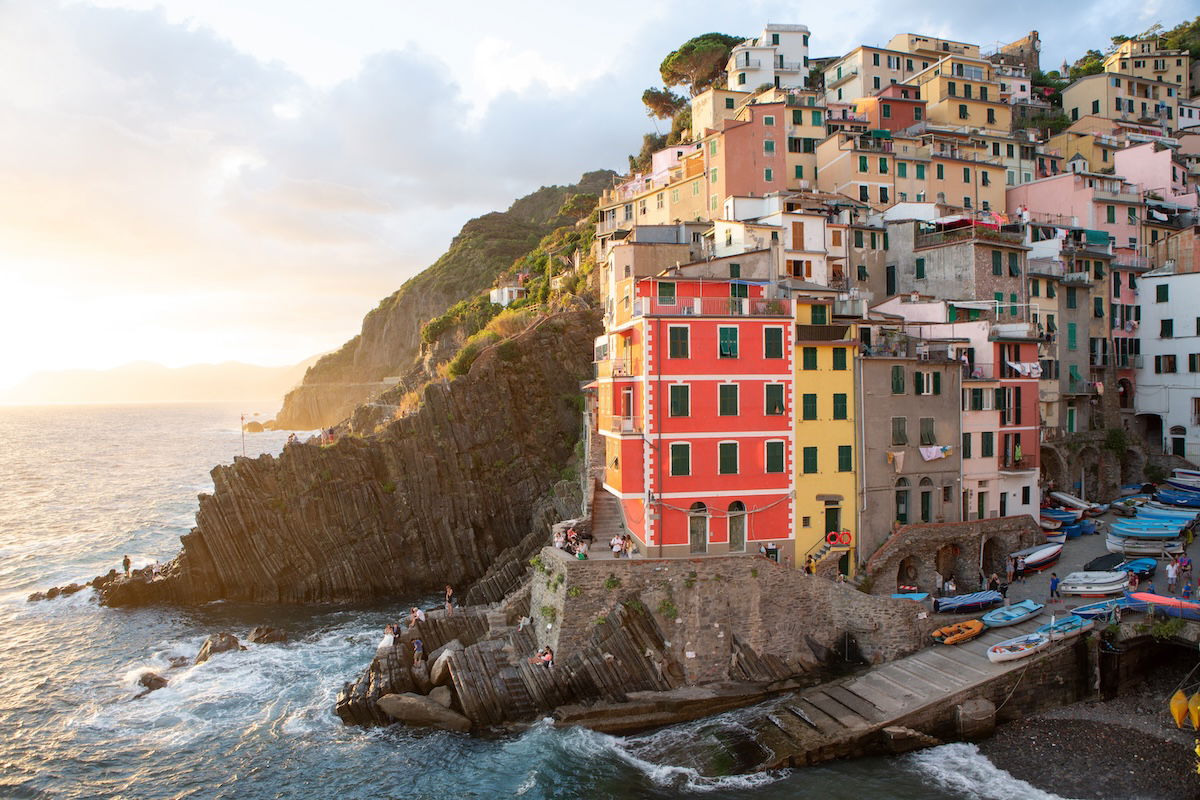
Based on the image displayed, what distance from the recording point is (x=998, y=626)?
3300 cm

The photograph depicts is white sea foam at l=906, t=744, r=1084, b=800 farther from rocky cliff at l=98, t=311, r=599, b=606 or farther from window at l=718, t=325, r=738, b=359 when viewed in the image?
rocky cliff at l=98, t=311, r=599, b=606

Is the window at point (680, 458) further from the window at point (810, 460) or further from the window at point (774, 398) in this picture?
the window at point (810, 460)

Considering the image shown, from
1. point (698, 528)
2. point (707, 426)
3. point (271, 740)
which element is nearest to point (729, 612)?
point (698, 528)

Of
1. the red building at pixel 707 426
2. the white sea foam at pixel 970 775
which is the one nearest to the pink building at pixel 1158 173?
the red building at pixel 707 426

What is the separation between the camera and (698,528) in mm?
35188

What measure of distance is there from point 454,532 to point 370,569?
6.17 metres

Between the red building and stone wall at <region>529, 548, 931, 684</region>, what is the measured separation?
2009 mm

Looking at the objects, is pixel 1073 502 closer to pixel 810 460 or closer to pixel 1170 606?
pixel 1170 606

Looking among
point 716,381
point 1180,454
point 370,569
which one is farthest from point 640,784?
point 1180,454

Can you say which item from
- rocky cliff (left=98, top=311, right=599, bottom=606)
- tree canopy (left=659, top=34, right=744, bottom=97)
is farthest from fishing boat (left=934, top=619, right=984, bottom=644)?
tree canopy (left=659, top=34, right=744, bottom=97)

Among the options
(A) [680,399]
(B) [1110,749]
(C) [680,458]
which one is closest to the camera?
(B) [1110,749]

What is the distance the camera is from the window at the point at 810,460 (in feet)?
120

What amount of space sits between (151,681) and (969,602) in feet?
125

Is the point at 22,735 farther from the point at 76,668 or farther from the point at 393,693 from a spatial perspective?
the point at 393,693
